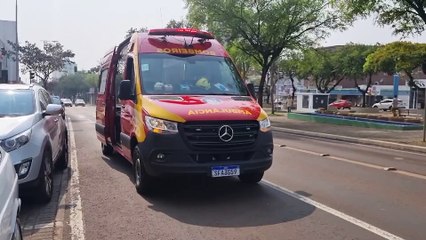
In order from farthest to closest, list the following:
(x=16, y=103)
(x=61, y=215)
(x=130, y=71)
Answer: (x=130, y=71) < (x=16, y=103) < (x=61, y=215)

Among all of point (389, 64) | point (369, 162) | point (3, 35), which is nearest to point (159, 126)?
point (369, 162)

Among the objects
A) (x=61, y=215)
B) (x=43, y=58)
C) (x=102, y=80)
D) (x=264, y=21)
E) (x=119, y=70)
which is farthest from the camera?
(x=43, y=58)

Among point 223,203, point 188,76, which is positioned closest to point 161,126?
point 223,203

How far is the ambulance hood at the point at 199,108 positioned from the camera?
6594 mm

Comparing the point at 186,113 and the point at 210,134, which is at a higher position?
the point at 186,113

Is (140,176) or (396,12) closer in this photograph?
(140,176)

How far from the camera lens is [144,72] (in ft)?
25.5

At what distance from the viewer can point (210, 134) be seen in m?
6.59

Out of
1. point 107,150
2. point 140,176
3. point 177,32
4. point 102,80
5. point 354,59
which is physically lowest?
point 107,150

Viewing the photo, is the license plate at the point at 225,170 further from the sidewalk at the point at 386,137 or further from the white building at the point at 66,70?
the white building at the point at 66,70

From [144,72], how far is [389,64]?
42570 millimetres

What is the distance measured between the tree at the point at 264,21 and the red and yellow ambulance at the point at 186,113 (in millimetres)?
22130

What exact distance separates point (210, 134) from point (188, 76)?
→ 64.5 inches

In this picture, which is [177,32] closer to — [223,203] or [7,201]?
[223,203]
